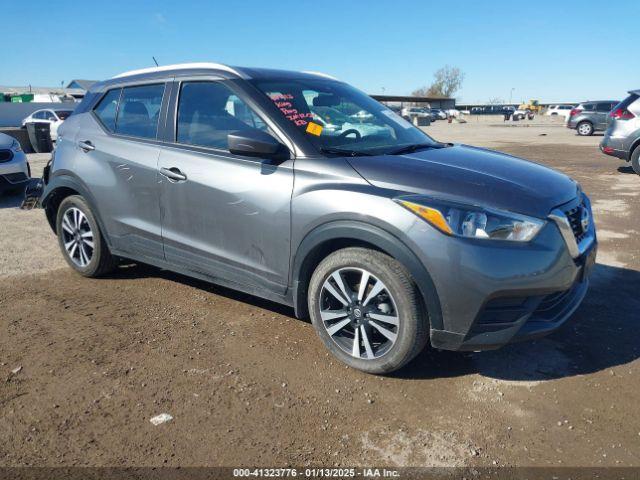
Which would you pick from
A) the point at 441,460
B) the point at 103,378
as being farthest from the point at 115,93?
the point at 441,460

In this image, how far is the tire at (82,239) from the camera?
4.64 meters

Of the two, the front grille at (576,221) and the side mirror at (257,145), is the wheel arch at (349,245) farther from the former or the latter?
the front grille at (576,221)

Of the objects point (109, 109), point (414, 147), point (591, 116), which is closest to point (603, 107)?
point (591, 116)

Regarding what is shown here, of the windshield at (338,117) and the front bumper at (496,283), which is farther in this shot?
the windshield at (338,117)

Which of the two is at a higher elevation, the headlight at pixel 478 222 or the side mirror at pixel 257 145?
the side mirror at pixel 257 145

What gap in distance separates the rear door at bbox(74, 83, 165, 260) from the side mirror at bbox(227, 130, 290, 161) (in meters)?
0.99

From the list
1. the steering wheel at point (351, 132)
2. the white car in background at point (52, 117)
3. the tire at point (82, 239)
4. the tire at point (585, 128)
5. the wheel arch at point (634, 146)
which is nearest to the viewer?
the steering wheel at point (351, 132)

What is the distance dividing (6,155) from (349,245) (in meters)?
7.66

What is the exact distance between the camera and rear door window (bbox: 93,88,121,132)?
4508mm

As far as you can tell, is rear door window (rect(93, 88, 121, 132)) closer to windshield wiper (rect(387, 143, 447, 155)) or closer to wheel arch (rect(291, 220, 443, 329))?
wheel arch (rect(291, 220, 443, 329))

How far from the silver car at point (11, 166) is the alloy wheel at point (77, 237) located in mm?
4509

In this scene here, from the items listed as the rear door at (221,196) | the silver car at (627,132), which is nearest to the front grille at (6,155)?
the rear door at (221,196)

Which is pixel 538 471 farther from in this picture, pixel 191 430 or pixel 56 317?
pixel 56 317

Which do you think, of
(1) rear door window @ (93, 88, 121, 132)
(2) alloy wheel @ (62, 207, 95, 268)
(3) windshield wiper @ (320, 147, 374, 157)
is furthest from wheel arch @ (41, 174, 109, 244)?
(3) windshield wiper @ (320, 147, 374, 157)
